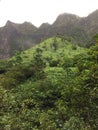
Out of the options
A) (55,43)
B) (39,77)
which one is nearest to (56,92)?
(39,77)

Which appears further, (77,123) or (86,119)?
(86,119)

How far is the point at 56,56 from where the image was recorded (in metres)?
105

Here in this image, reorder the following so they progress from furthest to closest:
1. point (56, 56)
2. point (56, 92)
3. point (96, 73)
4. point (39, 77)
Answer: point (56, 56), point (39, 77), point (56, 92), point (96, 73)

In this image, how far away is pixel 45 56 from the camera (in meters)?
105

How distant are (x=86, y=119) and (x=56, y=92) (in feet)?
130

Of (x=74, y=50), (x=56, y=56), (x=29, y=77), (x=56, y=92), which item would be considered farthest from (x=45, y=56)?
(x=56, y=92)

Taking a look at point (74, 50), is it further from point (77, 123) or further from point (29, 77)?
point (77, 123)

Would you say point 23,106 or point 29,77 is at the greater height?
point 23,106

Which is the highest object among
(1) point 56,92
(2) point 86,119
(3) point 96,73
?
(3) point 96,73

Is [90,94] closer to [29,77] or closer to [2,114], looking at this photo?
[2,114]

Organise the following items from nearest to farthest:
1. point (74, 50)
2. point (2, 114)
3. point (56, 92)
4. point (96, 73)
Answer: point (2, 114) < point (96, 73) < point (56, 92) < point (74, 50)

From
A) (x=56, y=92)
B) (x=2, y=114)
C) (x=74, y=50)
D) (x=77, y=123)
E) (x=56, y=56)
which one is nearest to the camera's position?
(x=2, y=114)

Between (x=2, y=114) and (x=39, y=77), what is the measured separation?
5971 cm

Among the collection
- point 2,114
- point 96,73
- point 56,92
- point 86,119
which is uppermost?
point 96,73
